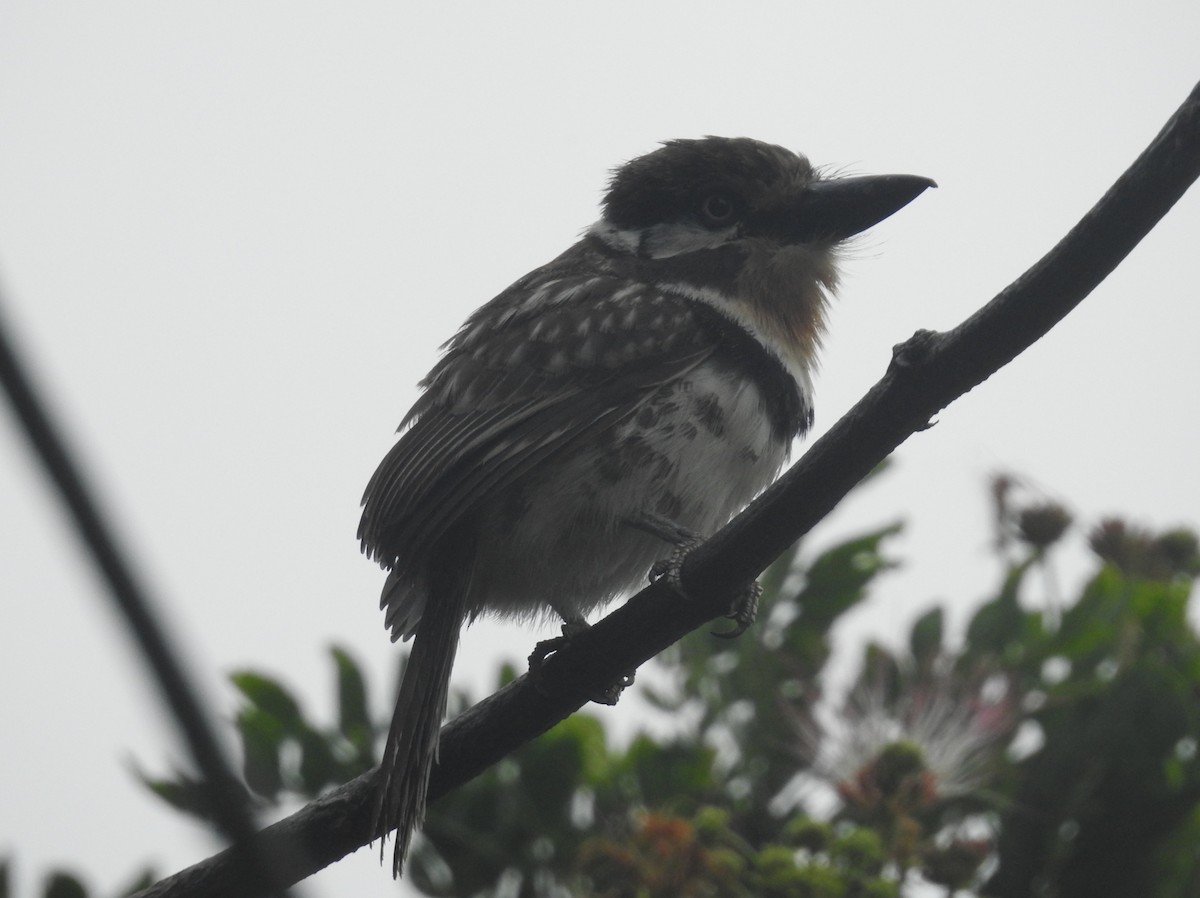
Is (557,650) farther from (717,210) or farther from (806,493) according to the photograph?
(717,210)

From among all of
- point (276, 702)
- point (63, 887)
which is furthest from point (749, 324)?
point (63, 887)

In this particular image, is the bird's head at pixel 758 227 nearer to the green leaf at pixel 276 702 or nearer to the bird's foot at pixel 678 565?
the bird's foot at pixel 678 565

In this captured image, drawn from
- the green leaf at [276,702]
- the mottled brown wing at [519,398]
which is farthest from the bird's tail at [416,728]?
the green leaf at [276,702]

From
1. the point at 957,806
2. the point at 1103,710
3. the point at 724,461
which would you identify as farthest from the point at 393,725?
the point at 1103,710

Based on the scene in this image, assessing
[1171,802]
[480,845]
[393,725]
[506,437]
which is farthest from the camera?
[480,845]

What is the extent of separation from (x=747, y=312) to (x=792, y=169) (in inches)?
17.6

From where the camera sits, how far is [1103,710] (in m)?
3.27

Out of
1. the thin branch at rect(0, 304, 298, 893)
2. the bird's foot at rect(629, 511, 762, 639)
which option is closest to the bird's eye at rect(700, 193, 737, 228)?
the bird's foot at rect(629, 511, 762, 639)

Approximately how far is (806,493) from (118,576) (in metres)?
1.81

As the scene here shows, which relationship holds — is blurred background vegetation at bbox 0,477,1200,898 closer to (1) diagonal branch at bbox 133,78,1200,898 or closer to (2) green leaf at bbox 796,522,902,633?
(2) green leaf at bbox 796,522,902,633

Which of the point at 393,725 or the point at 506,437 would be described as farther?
the point at 506,437

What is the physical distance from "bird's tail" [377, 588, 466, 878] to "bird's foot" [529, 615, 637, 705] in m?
0.18

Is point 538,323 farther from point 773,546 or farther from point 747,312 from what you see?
point 773,546

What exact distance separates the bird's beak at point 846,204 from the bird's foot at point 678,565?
925 millimetres
